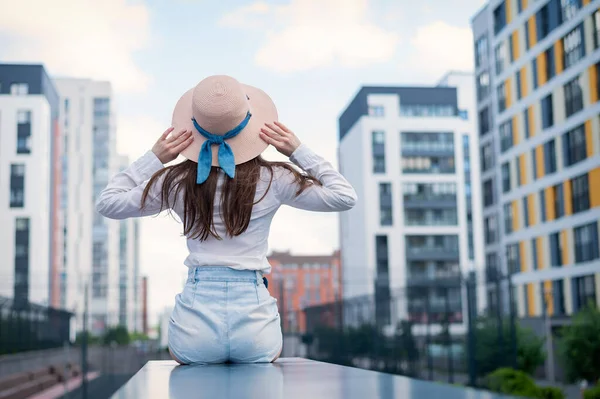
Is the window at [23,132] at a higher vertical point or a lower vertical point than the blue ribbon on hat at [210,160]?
higher

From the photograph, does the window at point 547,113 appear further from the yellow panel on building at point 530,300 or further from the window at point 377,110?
the window at point 377,110

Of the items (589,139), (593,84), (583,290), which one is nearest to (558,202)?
(589,139)

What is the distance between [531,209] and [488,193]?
9546mm

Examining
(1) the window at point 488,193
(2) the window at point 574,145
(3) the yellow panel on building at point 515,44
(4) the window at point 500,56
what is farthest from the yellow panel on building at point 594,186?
(1) the window at point 488,193

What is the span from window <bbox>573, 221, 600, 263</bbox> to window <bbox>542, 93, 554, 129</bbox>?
13.9 feet

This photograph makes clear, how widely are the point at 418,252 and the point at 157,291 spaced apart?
83.4ft

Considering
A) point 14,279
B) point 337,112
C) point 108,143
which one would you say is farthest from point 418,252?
point 108,143

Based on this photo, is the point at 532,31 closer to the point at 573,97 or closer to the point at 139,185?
the point at 573,97

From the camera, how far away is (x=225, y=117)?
246 centimetres

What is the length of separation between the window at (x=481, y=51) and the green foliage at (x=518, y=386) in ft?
96.9

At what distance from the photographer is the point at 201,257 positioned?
A: 7.82 feet

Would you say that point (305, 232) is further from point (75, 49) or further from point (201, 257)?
point (201, 257)

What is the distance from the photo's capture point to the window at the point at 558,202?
26131mm

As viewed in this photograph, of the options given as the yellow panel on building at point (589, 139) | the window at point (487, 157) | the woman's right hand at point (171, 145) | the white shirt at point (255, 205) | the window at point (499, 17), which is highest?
the window at point (499, 17)
